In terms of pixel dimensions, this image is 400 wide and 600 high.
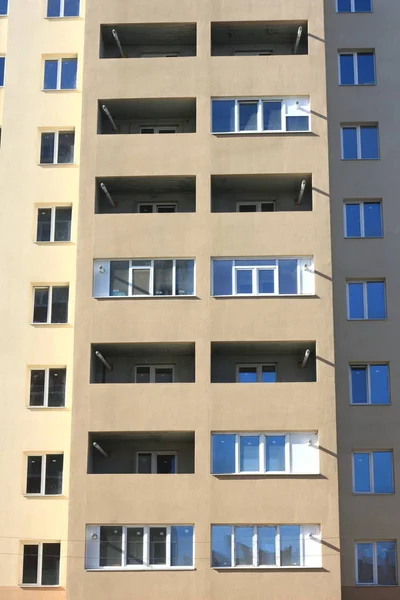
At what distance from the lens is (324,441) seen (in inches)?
1183

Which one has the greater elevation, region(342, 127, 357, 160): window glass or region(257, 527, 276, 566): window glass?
region(342, 127, 357, 160): window glass

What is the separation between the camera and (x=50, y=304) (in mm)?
33281

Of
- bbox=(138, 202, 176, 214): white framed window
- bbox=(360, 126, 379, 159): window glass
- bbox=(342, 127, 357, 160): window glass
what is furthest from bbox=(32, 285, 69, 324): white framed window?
bbox=(360, 126, 379, 159): window glass

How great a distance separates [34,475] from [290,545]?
897cm

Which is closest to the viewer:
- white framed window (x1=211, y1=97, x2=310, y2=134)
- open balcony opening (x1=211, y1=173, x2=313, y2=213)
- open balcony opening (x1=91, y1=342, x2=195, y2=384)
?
open balcony opening (x1=91, y1=342, x2=195, y2=384)

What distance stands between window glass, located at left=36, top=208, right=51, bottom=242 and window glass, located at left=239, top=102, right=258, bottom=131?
25.5 ft

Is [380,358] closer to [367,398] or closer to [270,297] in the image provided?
[367,398]

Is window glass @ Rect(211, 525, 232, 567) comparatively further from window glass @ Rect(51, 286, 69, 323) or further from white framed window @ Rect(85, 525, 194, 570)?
window glass @ Rect(51, 286, 69, 323)

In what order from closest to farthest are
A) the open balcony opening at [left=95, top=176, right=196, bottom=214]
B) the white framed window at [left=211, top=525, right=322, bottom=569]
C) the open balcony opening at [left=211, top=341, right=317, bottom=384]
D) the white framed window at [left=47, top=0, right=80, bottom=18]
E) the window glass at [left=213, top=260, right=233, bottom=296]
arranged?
1. the white framed window at [left=211, top=525, right=322, bottom=569]
2. the window glass at [left=213, top=260, right=233, bottom=296]
3. the open balcony opening at [left=211, top=341, right=317, bottom=384]
4. the open balcony opening at [left=95, top=176, right=196, bottom=214]
5. the white framed window at [left=47, top=0, right=80, bottom=18]

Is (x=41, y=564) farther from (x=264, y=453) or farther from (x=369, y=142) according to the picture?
(x=369, y=142)

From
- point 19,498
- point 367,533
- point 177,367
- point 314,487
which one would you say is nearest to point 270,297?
point 177,367

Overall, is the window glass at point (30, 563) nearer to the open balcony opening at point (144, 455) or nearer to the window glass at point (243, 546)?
the open balcony opening at point (144, 455)

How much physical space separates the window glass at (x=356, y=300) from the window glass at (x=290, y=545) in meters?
8.24

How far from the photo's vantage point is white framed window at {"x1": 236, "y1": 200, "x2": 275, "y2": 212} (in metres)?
34.3
